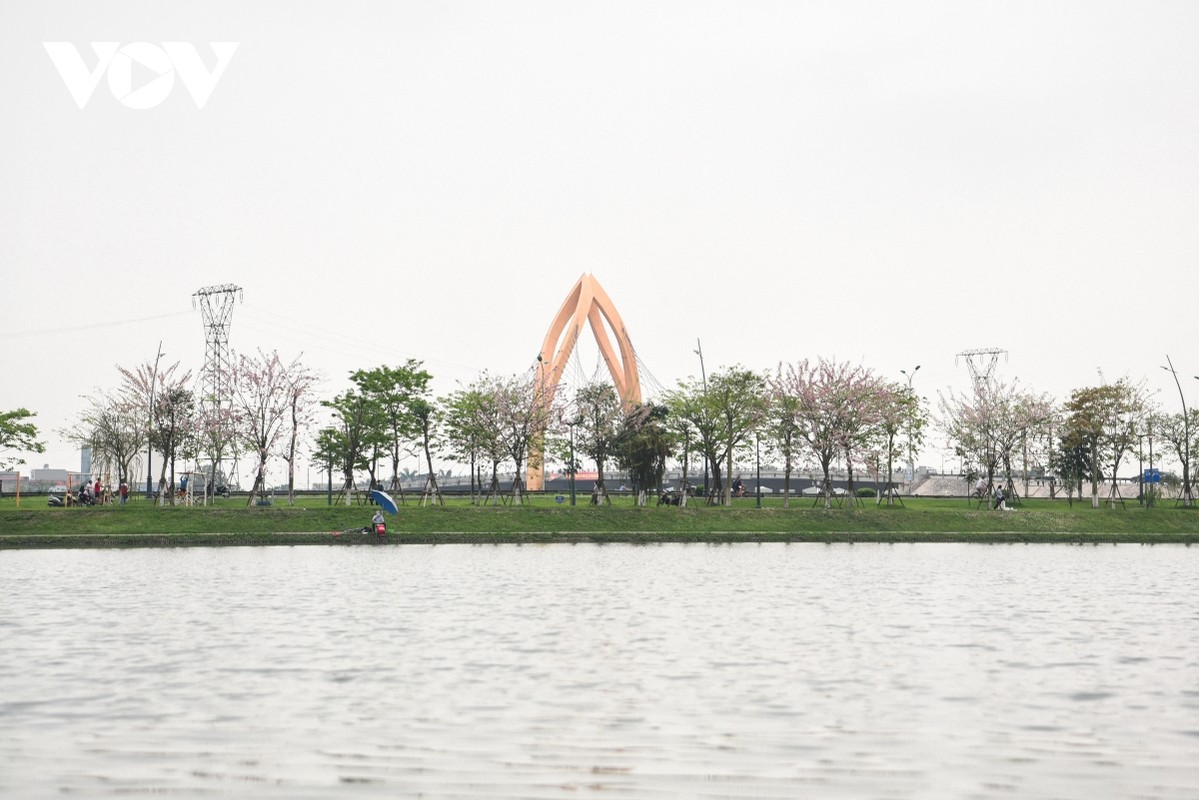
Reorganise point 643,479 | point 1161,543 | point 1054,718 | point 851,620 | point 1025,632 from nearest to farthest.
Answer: point 1054,718, point 1025,632, point 851,620, point 1161,543, point 643,479

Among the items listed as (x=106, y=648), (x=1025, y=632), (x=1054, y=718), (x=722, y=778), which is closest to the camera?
(x=722, y=778)

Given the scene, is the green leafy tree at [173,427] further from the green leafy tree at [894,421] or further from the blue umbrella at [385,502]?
the green leafy tree at [894,421]

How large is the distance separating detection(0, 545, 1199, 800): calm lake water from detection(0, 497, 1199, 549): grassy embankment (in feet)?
67.0

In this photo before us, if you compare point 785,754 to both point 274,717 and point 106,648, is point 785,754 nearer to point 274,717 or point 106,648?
point 274,717

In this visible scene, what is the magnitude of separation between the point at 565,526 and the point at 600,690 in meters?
38.7

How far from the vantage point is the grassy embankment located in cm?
4472

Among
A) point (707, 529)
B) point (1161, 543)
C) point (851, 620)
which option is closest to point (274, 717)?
point (851, 620)

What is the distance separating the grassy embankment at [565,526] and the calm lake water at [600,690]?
804 inches

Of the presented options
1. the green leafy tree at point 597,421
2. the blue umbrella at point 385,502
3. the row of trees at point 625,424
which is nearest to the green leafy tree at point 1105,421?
the row of trees at point 625,424

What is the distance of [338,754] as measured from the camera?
9070 mm

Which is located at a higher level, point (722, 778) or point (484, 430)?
point (484, 430)

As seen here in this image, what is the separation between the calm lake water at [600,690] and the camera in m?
8.35

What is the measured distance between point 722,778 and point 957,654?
7.56 m

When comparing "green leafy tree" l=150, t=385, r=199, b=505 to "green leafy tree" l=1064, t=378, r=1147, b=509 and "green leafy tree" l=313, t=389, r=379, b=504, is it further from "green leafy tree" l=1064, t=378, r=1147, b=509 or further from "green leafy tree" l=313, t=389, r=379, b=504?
"green leafy tree" l=1064, t=378, r=1147, b=509
